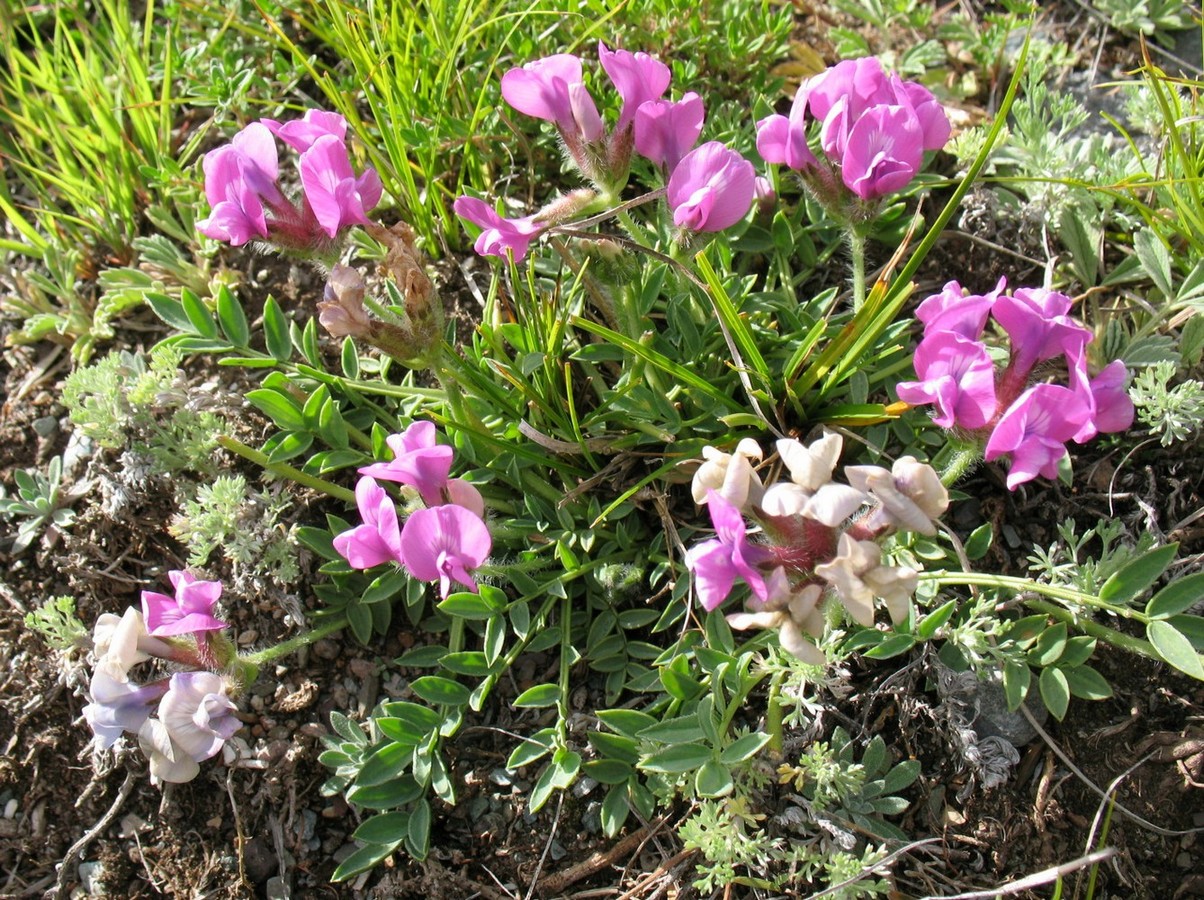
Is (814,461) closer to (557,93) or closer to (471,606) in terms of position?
(471,606)

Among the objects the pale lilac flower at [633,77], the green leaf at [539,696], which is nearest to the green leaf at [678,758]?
the green leaf at [539,696]

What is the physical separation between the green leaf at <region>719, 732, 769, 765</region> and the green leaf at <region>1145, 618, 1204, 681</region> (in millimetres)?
883

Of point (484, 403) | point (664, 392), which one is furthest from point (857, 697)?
point (484, 403)

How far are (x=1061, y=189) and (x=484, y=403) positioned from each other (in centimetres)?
183

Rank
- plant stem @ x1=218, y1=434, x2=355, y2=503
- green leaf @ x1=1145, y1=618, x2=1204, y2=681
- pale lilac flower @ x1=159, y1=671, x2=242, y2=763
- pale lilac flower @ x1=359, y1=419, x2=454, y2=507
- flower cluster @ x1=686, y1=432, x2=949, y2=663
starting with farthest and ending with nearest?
1. plant stem @ x1=218, y1=434, x2=355, y2=503
2. pale lilac flower @ x1=159, y1=671, x2=242, y2=763
3. pale lilac flower @ x1=359, y1=419, x2=454, y2=507
4. green leaf @ x1=1145, y1=618, x2=1204, y2=681
5. flower cluster @ x1=686, y1=432, x2=949, y2=663

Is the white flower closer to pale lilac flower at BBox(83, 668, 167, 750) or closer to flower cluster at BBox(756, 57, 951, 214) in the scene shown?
flower cluster at BBox(756, 57, 951, 214)

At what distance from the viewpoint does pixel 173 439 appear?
3.02 meters

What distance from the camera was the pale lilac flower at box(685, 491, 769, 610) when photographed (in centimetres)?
201

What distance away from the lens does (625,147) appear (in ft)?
8.52

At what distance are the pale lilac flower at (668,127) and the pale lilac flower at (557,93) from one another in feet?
0.36

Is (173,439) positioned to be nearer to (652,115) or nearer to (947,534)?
(652,115)

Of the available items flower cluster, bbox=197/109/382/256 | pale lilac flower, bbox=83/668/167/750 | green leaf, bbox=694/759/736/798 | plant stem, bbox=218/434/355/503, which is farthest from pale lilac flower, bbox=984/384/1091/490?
pale lilac flower, bbox=83/668/167/750

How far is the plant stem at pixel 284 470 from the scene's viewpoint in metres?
2.75

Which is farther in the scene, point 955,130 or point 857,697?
point 955,130
